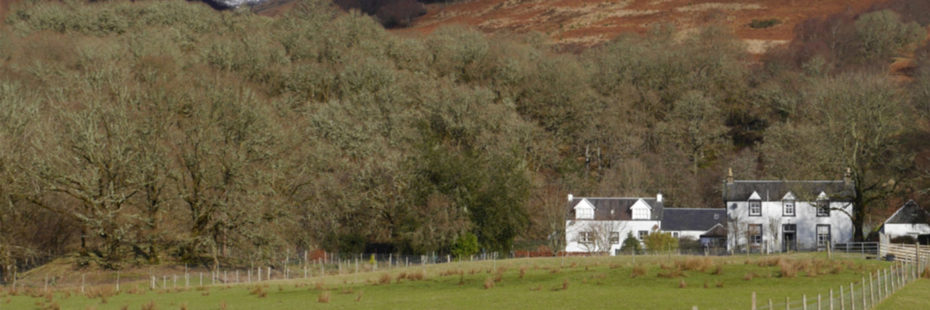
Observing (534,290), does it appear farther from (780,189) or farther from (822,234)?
(822,234)

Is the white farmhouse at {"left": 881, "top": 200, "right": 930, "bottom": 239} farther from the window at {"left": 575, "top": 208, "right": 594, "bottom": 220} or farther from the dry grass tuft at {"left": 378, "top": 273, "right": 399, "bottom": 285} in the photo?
the dry grass tuft at {"left": 378, "top": 273, "right": 399, "bottom": 285}

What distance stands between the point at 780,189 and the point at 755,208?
2.67 meters

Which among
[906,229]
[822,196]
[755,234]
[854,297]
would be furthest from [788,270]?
[906,229]

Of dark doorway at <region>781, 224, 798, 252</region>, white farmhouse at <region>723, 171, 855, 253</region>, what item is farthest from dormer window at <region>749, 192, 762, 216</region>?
dark doorway at <region>781, 224, 798, 252</region>

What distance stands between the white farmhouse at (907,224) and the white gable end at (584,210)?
81.8 feet

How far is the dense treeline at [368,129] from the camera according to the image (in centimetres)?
5803

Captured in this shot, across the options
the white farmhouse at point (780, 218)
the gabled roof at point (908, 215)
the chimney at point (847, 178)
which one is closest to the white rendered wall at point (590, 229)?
the white farmhouse at point (780, 218)

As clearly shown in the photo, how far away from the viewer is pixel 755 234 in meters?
76.5

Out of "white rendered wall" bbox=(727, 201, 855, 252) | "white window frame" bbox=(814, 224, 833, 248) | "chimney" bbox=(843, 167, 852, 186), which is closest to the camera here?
"chimney" bbox=(843, 167, 852, 186)

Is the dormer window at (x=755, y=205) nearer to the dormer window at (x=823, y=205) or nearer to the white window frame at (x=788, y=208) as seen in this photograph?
the white window frame at (x=788, y=208)

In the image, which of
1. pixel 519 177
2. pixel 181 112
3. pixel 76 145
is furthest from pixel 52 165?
pixel 519 177

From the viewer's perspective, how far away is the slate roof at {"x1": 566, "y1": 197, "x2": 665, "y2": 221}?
83.4 meters

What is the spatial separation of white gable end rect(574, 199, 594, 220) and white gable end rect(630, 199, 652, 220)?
3.90 m

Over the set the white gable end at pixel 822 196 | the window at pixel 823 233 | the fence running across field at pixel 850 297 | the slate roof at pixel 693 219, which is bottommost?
the fence running across field at pixel 850 297
